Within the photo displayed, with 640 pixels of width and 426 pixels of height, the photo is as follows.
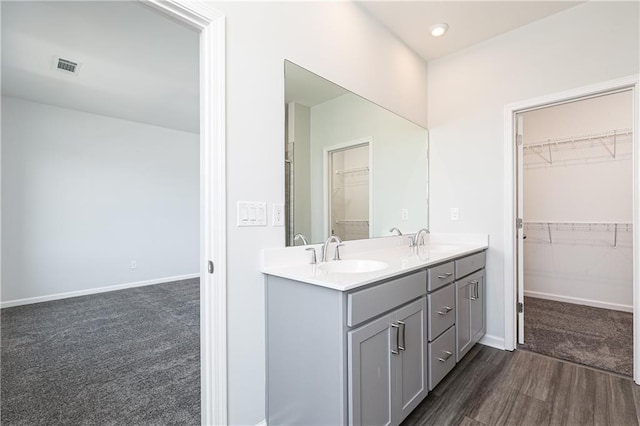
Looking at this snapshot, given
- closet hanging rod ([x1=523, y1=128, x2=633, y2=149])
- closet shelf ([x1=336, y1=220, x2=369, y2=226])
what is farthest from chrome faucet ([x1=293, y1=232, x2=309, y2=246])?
closet hanging rod ([x1=523, y1=128, x2=633, y2=149])

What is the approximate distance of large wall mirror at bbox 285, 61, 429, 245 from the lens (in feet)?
5.68

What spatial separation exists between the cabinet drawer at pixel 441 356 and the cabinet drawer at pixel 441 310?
5 centimetres

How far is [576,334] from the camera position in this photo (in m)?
2.62

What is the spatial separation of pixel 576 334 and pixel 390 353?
2.42 meters

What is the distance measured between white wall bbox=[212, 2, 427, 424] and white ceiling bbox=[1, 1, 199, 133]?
689 millimetres

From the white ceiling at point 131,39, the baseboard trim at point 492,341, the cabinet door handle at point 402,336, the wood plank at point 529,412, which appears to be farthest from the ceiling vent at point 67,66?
the baseboard trim at point 492,341

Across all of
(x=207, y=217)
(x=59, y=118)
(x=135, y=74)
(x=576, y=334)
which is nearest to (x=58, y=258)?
(x=59, y=118)

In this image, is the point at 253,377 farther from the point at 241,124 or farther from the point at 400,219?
the point at 400,219

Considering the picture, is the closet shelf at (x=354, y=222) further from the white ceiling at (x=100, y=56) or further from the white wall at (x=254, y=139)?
the white ceiling at (x=100, y=56)

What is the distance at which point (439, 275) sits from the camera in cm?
177

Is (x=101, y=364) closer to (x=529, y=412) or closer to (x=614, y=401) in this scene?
(x=529, y=412)

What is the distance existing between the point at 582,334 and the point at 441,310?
1.91m

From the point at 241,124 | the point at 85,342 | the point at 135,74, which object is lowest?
the point at 85,342

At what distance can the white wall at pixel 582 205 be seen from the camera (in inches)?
126
